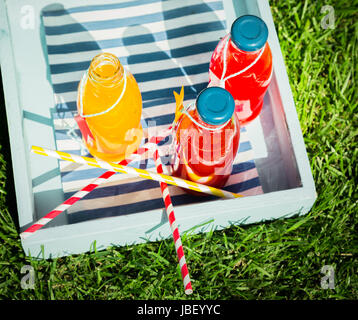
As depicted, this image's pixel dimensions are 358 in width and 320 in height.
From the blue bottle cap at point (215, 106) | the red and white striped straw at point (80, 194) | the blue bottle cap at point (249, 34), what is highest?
the blue bottle cap at point (249, 34)

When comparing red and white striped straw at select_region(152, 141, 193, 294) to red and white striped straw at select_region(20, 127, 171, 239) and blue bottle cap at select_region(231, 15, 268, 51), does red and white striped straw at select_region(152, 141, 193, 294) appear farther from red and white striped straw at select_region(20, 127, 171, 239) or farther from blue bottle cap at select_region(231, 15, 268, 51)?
blue bottle cap at select_region(231, 15, 268, 51)

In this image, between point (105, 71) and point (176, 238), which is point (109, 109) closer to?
point (105, 71)

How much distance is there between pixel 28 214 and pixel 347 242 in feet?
2.10

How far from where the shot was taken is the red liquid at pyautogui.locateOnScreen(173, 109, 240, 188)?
1.78 ft

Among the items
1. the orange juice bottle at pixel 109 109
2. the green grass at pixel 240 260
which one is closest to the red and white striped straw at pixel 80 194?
the orange juice bottle at pixel 109 109

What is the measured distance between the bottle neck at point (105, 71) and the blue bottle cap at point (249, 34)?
0.58 feet

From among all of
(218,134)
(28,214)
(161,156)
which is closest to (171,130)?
(161,156)

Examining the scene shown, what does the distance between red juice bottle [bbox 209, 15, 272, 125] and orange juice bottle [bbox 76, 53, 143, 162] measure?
148 mm

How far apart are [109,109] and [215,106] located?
0.55 feet

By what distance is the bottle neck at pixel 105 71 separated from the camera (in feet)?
1.72

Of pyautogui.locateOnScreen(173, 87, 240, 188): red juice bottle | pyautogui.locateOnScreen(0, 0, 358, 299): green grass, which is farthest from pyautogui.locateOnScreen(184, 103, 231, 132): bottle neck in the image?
pyautogui.locateOnScreen(0, 0, 358, 299): green grass

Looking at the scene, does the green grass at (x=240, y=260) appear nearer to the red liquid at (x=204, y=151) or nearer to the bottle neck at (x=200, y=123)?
the red liquid at (x=204, y=151)

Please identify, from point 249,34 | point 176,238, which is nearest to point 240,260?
point 176,238

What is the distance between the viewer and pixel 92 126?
61 cm
